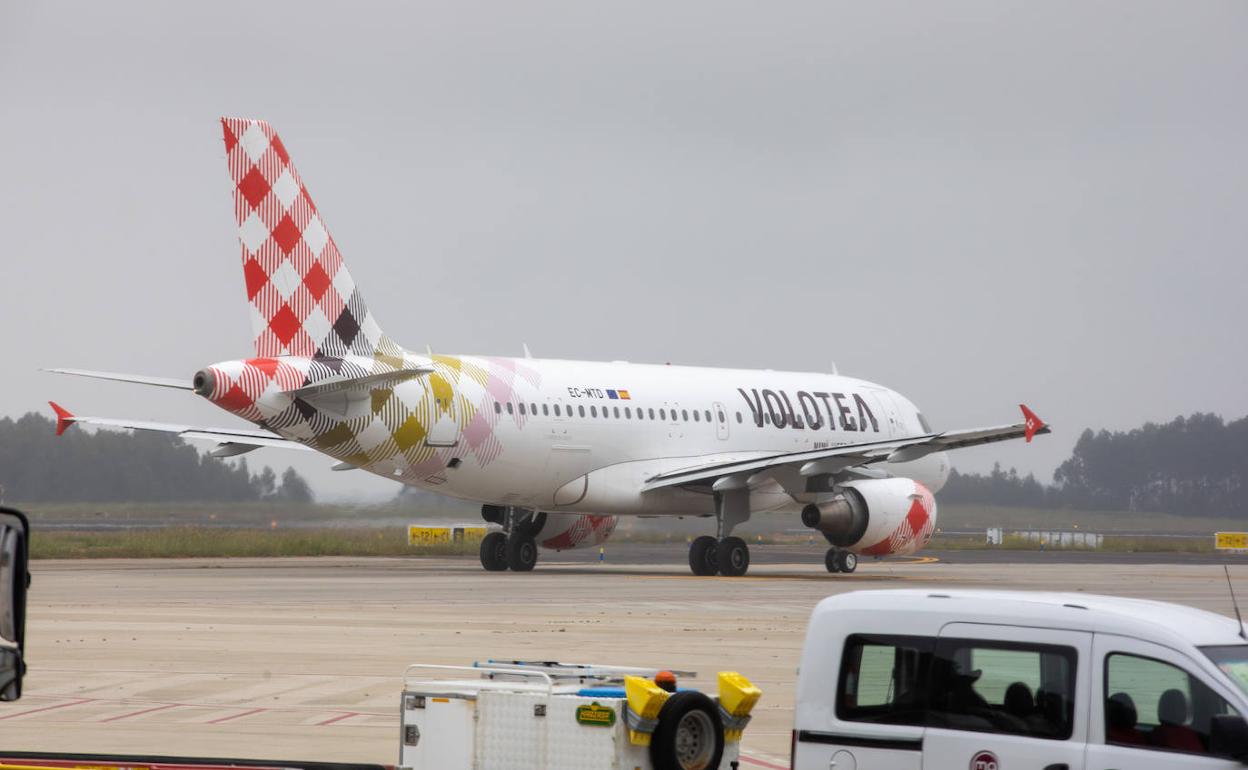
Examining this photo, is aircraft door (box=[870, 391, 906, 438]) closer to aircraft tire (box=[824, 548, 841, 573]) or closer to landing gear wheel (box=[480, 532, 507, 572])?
aircraft tire (box=[824, 548, 841, 573])

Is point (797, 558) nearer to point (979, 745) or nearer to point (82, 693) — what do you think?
point (82, 693)

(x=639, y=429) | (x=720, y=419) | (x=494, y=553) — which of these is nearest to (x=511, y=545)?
(x=494, y=553)

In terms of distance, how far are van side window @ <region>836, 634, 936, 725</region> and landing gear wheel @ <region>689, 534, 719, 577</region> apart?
27692mm

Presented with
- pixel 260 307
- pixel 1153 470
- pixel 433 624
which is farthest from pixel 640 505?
pixel 1153 470

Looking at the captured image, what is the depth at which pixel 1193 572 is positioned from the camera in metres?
43.1

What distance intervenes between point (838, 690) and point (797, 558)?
4228cm

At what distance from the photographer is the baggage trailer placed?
946 centimetres

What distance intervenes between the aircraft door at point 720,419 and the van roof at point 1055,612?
99.8 ft

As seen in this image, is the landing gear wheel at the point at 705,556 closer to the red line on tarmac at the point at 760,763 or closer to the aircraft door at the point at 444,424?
the aircraft door at the point at 444,424

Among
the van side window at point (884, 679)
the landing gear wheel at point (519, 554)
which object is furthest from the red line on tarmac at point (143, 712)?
the landing gear wheel at point (519, 554)

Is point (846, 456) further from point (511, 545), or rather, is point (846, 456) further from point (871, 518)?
point (511, 545)

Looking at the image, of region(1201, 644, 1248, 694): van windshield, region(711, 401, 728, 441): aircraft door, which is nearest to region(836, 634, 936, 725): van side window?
region(1201, 644, 1248, 694): van windshield

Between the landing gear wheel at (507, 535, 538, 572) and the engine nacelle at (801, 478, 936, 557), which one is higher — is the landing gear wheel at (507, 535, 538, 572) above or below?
below

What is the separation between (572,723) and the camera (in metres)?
9.56
